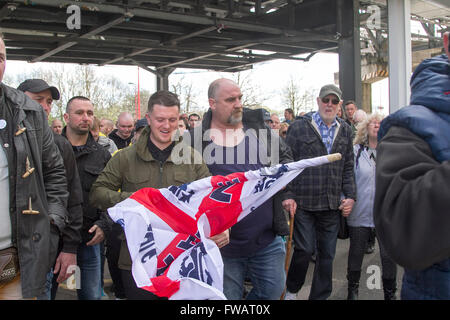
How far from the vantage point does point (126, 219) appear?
2553 millimetres

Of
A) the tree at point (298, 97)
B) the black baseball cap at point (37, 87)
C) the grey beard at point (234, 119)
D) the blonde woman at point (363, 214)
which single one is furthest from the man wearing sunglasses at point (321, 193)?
the tree at point (298, 97)

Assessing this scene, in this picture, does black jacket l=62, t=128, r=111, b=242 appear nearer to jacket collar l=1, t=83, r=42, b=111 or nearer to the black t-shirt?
the black t-shirt

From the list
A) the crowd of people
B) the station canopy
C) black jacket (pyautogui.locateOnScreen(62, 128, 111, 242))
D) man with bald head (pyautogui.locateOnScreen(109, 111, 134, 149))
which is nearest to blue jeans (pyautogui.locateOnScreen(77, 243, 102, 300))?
the crowd of people

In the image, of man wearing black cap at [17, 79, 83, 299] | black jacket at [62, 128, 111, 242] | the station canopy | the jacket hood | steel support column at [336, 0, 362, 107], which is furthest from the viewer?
steel support column at [336, 0, 362, 107]

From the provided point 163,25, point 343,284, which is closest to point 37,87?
point 343,284

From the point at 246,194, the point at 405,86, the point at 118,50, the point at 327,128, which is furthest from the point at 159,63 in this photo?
the point at 246,194

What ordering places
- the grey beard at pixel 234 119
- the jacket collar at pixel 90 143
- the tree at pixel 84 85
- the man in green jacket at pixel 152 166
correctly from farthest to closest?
the tree at pixel 84 85 < the jacket collar at pixel 90 143 < the grey beard at pixel 234 119 < the man in green jacket at pixel 152 166

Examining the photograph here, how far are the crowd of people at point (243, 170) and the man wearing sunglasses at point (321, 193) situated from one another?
0.04 feet

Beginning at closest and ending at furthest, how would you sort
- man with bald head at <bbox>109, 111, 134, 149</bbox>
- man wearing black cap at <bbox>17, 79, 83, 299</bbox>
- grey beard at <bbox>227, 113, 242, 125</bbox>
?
man wearing black cap at <bbox>17, 79, 83, 299</bbox>
grey beard at <bbox>227, 113, 242, 125</bbox>
man with bald head at <bbox>109, 111, 134, 149</bbox>

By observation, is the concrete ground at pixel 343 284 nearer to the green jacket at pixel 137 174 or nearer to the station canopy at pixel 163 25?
the green jacket at pixel 137 174

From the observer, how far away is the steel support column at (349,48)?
26.5 ft

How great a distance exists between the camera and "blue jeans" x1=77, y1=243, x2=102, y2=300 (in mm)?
3604

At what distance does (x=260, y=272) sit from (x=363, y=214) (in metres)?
1.55

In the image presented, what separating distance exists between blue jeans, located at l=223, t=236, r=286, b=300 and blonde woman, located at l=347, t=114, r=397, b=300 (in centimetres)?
133
